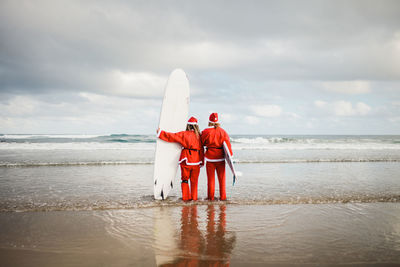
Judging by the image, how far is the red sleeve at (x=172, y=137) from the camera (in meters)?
5.39

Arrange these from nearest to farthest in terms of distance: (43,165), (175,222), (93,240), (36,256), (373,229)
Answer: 1. (36,256)
2. (93,240)
3. (373,229)
4. (175,222)
5. (43,165)

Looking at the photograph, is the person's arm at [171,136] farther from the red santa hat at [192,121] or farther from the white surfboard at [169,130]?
the red santa hat at [192,121]

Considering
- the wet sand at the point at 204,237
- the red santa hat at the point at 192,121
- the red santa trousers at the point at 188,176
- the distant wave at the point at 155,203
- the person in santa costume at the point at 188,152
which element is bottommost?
the wet sand at the point at 204,237

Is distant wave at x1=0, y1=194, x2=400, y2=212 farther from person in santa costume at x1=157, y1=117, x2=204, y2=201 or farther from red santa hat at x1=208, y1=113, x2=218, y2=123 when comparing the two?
red santa hat at x1=208, y1=113, x2=218, y2=123

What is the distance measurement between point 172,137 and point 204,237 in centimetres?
247

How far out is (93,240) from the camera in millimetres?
3418

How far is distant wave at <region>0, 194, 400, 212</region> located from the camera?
197 inches

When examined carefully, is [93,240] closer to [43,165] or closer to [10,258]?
[10,258]

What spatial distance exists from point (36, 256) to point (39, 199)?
3094 millimetres

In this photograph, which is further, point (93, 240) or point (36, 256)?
point (93, 240)

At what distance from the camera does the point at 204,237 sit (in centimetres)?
350

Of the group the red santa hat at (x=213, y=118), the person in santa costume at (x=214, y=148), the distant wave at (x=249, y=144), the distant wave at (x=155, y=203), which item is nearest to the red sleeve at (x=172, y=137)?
the person in santa costume at (x=214, y=148)

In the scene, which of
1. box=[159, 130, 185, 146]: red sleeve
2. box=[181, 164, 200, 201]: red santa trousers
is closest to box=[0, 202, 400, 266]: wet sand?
box=[181, 164, 200, 201]: red santa trousers

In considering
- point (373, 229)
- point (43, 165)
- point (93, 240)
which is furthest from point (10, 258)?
point (43, 165)
